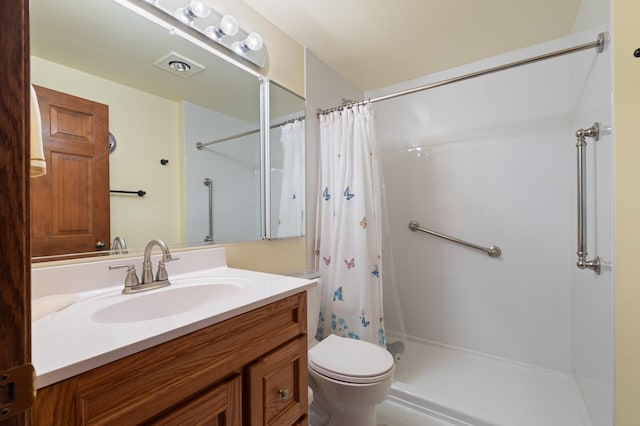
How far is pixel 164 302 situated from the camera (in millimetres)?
994

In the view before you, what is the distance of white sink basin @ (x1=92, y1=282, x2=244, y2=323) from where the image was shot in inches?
33.5

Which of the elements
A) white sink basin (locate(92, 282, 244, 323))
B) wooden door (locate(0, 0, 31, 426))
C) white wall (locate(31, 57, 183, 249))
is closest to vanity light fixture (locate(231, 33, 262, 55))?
white wall (locate(31, 57, 183, 249))

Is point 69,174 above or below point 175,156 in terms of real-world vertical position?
below

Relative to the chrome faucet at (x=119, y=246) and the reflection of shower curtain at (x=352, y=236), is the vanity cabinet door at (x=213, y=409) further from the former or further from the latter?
the reflection of shower curtain at (x=352, y=236)

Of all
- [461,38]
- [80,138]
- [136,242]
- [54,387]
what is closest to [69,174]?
[80,138]

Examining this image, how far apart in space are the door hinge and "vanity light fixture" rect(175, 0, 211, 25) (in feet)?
4.58

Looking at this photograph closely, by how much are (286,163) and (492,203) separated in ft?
5.07

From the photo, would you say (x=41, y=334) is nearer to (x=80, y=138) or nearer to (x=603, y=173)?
(x=80, y=138)

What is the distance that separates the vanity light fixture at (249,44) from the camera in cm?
147

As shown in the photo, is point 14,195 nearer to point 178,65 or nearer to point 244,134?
point 178,65

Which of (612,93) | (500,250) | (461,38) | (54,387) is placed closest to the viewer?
(54,387)

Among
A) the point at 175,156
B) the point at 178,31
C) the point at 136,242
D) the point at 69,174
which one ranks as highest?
the point at 178,31

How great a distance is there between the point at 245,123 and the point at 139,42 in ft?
1.82

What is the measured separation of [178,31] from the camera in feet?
4.06
